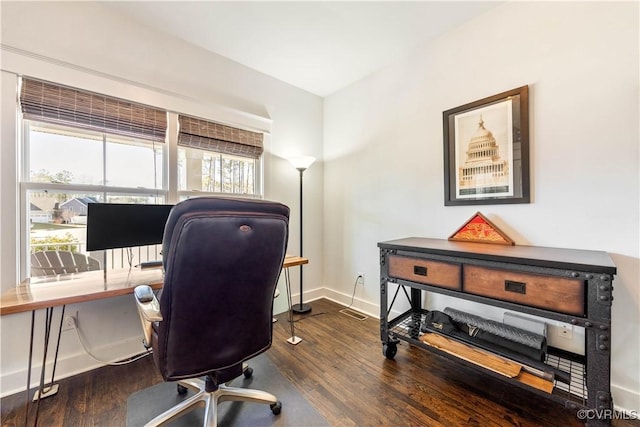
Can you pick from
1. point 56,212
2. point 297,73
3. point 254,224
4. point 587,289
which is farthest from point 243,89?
point 587,289

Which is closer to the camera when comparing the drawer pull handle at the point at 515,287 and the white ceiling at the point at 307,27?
the drawer pull handle at the point at 515,287

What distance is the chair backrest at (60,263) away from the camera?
168 cm

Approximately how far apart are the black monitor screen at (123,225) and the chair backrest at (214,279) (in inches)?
35.4

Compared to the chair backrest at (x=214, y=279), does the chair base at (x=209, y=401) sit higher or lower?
lower

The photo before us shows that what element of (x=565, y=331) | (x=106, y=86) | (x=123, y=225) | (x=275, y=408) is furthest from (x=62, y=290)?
(x=565, y=331)

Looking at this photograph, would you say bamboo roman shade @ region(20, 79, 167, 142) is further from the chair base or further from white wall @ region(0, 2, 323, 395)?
the chair base

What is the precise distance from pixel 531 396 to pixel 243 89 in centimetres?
323

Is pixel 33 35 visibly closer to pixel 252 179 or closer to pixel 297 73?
pixel 252 179

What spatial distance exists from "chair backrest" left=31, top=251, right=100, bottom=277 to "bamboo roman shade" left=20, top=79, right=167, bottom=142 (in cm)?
87

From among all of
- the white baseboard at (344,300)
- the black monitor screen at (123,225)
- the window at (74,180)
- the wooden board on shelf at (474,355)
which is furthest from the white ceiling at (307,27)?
the white baseboard at (344,300)

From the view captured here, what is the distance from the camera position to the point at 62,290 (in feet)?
4.43

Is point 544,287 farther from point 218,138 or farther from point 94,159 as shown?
point 94,159

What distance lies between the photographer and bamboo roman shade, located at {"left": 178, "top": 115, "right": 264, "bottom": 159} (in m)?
2.23

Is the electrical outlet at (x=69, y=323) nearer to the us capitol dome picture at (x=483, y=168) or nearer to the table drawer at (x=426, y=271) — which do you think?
the table drawer at (x=426, y=271)
